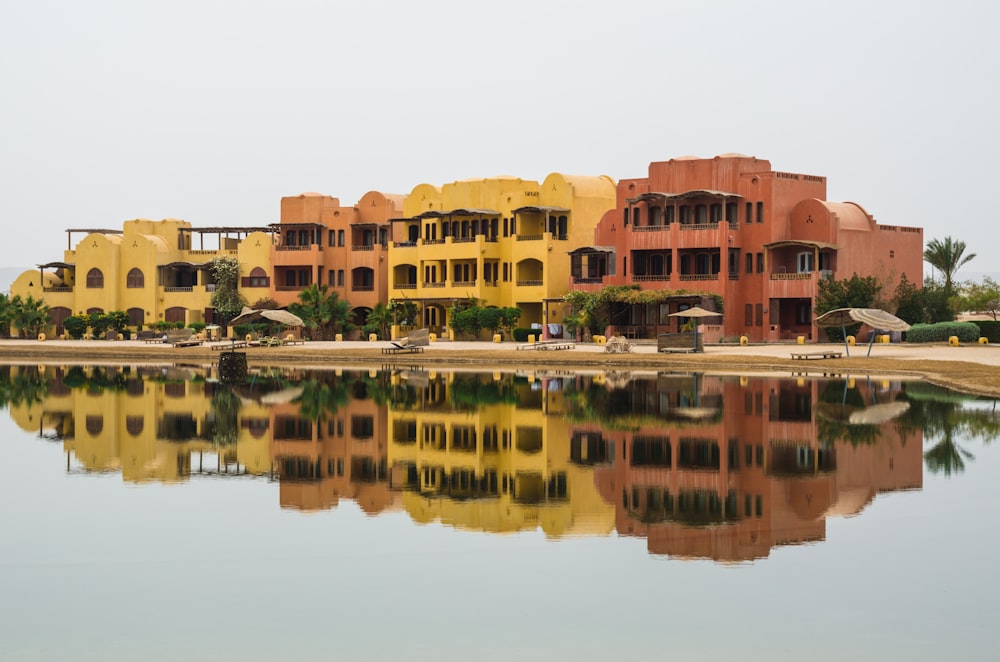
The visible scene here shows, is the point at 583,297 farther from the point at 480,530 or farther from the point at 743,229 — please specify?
the point at 480,530

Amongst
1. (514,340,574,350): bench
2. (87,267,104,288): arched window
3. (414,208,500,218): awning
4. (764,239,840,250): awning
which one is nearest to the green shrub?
(87,267,104,288): arched window

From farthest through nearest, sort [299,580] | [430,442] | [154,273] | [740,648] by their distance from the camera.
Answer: [154,273]
[430,442]
[299,580]
[740,648]

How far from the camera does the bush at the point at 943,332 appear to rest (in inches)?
2491

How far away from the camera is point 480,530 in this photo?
1705 cm

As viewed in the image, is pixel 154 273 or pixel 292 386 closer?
pixel 292 386

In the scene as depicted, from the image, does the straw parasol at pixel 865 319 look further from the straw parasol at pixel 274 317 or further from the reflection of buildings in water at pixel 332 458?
the straw parasol at pixel 274 317

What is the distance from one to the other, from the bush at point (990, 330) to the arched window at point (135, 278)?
184ft

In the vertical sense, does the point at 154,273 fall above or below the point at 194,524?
above

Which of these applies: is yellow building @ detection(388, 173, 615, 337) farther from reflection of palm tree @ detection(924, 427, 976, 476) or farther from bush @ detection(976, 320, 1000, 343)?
reflection of palm tree @ detection(924, 427, 976, 476)

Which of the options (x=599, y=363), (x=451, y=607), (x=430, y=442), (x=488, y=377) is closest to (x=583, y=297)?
(x=599, y=363)

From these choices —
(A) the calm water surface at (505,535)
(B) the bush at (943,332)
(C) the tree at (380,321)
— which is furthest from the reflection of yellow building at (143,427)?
(B) the bush at (943,332)

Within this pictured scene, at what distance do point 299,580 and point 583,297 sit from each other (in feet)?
190

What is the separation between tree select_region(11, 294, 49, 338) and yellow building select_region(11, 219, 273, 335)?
2.08 meters

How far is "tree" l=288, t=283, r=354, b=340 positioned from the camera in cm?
8362
